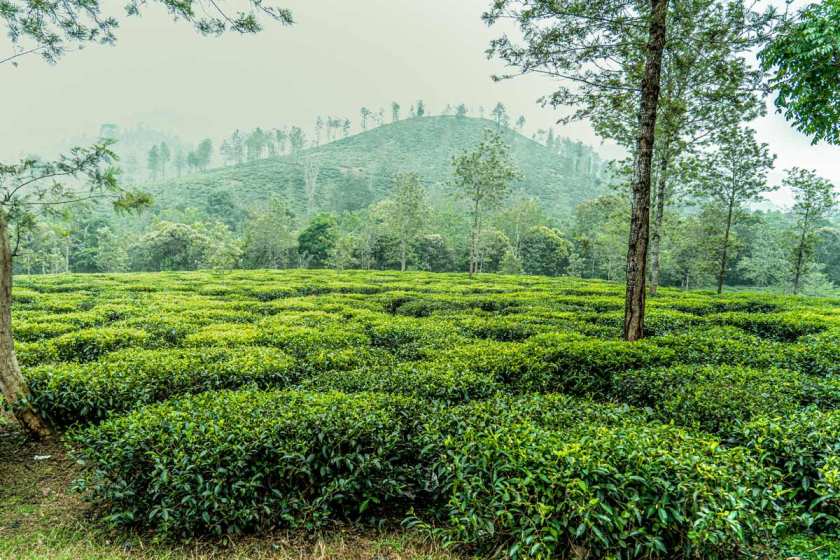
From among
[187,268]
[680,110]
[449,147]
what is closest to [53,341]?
[680,110]

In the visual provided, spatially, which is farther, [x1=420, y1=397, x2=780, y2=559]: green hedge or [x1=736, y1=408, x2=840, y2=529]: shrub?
[x1=736, y1=408, x2=840, y2=529]: shrub

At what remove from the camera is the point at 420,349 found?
7188mm

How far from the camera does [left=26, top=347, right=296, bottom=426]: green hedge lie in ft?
16.9

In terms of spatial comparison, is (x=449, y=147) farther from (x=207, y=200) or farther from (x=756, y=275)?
(x=756, y=275)

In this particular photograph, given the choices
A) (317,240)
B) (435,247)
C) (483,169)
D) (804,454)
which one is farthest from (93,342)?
(435,247)

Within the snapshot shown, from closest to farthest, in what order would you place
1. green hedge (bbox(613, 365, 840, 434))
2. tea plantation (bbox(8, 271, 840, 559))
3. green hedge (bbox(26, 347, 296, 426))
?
tea plantation (bbox(8, 271, 840, 559)) < green hedge (bbox(613, 365, 840, 434)) < green hedge (bbox(26, 347, 296, 426))

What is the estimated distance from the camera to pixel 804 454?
366 centimetres

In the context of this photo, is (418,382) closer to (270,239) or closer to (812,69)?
(812,69)

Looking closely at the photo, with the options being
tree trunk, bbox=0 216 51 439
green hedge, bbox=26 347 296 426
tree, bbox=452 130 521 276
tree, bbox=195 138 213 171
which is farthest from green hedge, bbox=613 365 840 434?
tree, bbox=195 138 213 171

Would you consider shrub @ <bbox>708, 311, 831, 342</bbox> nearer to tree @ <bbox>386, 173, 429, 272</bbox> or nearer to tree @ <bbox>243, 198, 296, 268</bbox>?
tree @ <bbox>386, 173, 429, 272</bbox>

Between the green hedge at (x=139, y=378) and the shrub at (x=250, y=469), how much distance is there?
108cm

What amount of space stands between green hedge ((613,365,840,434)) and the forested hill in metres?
68.2

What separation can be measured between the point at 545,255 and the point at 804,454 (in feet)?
155

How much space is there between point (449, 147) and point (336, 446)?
128097mm
